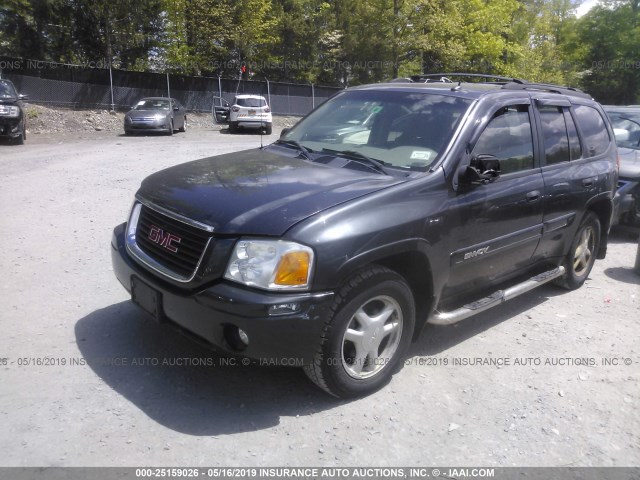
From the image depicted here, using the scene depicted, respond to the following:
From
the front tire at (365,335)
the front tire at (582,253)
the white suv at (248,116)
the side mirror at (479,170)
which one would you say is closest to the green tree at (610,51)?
the white suv at (248,116)

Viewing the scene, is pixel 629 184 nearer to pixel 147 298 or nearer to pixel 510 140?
pixel 510 140

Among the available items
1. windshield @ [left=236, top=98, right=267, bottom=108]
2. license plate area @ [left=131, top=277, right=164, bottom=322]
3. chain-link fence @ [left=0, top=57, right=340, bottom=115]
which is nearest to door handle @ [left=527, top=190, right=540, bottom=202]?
license plate area @ [left=131, top=277, right=164, bottom=322]

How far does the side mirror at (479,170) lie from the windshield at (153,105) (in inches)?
823

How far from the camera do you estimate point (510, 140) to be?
4641 millimetres

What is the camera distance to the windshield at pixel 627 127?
9016 mm

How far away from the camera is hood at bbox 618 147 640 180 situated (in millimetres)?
8045

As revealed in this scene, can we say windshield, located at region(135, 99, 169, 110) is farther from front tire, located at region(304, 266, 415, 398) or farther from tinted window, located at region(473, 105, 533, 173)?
front tire, located at region(304, 266, 415, 398)

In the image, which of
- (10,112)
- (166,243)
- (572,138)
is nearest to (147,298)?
(166,243)

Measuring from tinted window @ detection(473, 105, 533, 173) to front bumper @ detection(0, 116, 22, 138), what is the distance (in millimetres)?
15046

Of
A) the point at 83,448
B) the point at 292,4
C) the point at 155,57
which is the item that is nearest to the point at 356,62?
the point at 292,4

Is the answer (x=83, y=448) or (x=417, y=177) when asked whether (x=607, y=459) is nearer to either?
(x=417, y=177)

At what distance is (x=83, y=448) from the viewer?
308 cm

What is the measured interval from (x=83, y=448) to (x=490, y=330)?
3.21 m

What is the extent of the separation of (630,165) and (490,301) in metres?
4.96
